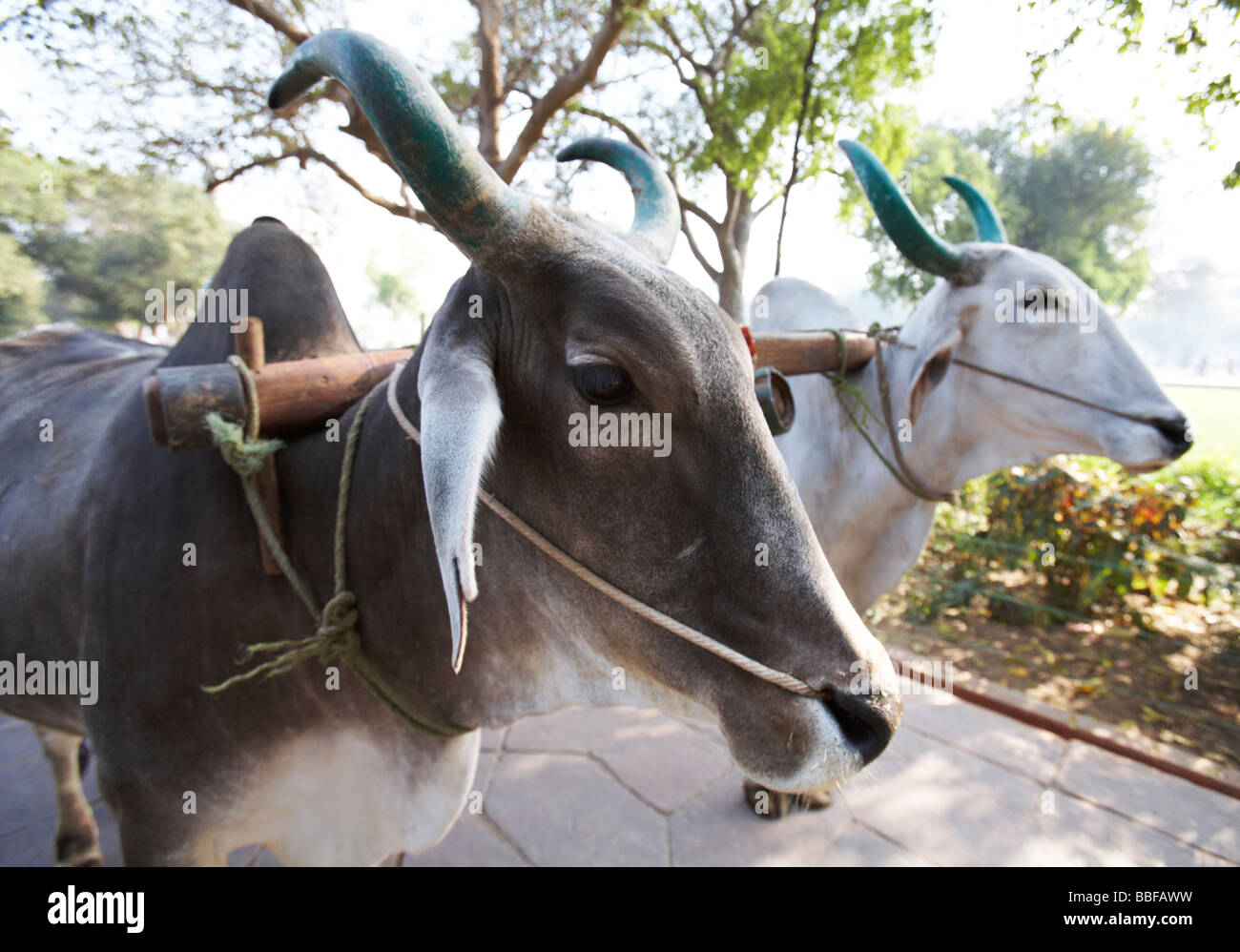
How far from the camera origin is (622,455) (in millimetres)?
1141

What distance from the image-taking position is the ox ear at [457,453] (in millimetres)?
951

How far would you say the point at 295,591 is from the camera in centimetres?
157

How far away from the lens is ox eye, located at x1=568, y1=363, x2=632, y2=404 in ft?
3.68

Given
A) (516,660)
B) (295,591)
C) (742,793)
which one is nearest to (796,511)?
(516,660)

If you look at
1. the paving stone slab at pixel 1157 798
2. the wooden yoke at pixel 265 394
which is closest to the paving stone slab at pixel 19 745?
the wooden yoke at pixel 265 394

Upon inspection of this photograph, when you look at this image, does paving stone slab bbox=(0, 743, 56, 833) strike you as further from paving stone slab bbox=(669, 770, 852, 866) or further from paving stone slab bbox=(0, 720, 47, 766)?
paving stone slab bbox=(669, 770, 852, 866)

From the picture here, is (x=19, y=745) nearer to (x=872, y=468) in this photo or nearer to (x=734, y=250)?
(x=872, y=468)

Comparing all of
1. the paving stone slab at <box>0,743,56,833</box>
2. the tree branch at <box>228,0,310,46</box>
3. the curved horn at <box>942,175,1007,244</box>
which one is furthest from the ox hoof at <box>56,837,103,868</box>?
the tree branch at <box>228,0,310,46</box>

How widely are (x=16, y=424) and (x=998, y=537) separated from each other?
21.7 feet

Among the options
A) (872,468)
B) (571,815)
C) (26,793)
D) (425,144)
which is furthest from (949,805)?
(26,793)

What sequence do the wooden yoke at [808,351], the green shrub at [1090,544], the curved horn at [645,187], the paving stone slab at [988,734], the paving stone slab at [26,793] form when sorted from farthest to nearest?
the green shrub at [1090,544], the paving stone slab at [988,734], the paving stone slab at [26,793], the wooden yoke at [808,351], the curved horn at [645,187]

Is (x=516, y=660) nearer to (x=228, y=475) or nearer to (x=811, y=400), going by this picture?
(x=228, y=475)

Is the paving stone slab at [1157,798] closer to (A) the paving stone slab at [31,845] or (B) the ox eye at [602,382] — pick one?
(B) the ox eye at [602,382]

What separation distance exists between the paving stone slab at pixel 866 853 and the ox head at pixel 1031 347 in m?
1.90
